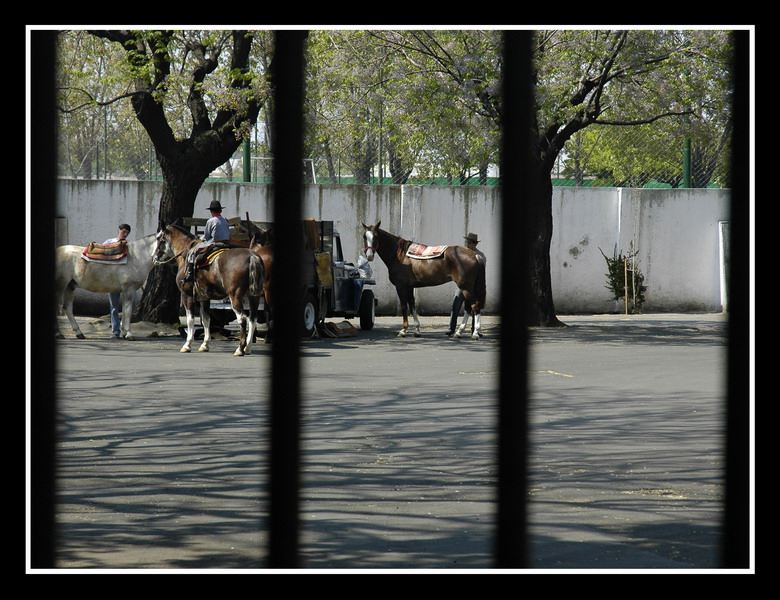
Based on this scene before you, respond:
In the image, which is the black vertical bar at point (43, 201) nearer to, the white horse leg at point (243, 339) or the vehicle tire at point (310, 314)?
the white horse leg at point (243, 339)

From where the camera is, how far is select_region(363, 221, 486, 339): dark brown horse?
674 inches

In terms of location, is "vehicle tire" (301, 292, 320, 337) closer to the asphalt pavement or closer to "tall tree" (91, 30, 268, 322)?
"tall tree" (91, 30, 268, 322)

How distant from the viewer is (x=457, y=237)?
74.9 ft

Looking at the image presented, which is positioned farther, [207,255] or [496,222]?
[496,222]

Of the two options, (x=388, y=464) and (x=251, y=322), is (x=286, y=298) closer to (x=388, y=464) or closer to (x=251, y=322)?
(x=388, y=464)

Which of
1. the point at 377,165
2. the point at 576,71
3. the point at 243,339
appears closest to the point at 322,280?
the point at 243,339

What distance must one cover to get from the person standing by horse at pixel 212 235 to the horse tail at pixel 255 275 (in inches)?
29.0

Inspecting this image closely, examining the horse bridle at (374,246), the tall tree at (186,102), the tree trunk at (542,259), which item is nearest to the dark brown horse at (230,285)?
the tall tree at (186,102)

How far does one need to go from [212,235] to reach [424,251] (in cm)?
386

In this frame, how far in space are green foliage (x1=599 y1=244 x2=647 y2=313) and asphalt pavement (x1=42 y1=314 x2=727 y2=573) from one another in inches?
377

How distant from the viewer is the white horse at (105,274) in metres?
16.1

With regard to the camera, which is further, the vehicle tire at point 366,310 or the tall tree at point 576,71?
the vehicle tire at point 366,310

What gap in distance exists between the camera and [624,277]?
23.3 metres

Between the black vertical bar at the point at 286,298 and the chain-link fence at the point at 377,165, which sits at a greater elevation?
the chain-link fence at the point at 377,165
